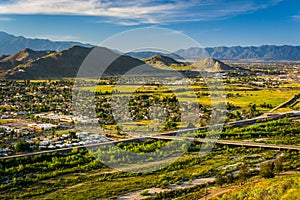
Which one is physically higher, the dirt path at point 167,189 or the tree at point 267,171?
the tree at point 267,171

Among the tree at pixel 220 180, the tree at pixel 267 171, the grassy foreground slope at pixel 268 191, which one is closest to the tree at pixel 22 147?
the tree at pixel 220 180

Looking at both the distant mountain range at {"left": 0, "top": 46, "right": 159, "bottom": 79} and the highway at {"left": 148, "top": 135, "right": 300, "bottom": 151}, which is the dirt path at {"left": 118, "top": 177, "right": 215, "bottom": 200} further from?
the distant mountain range at {"left": 0, "top": 46, "right": 159, "bottom": 79}

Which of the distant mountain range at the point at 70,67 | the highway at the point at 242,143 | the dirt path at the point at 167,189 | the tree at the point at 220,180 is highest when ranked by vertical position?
the distant mountain range at the point at 70,67

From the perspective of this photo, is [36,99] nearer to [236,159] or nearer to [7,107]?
[7,107]

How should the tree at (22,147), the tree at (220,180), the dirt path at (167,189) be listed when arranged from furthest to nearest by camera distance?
the tree at (22,147) < the tree at (220,180) < the dirt path at (167,189)

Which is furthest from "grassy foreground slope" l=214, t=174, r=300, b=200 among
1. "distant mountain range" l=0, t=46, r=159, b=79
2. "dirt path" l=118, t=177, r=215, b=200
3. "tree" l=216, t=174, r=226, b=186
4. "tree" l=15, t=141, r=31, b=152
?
"distant mountain range" l=0, t=46, r=159, b=79

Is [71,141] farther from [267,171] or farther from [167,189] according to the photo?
[267,171]

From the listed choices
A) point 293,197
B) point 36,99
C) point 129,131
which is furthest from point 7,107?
point 293,197

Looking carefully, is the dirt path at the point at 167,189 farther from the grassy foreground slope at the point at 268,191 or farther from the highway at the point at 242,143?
the highway at the point at 242,143

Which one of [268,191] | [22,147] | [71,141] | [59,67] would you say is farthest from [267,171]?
[59,67]
